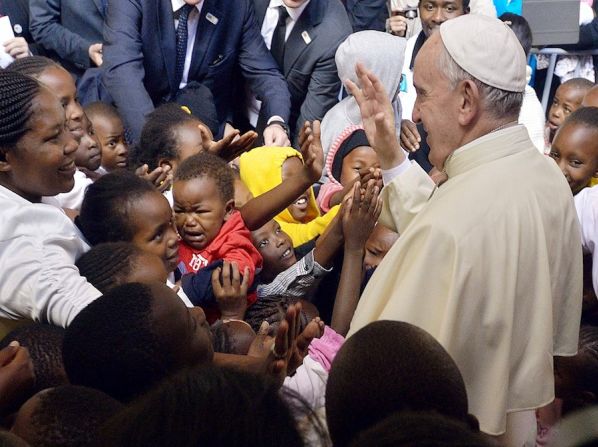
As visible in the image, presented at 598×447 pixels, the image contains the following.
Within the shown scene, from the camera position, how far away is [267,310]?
Result: 11.9ft

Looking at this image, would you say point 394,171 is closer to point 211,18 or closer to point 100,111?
point 100,111

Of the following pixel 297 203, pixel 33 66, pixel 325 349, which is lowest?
pixel 297 203

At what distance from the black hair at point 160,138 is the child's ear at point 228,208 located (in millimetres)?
527

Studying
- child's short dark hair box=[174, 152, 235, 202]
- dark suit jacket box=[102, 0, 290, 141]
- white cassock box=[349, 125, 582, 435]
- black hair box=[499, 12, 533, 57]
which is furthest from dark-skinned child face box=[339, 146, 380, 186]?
black hair box=[499, 12, 533, 57]

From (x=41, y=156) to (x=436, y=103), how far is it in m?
1.17

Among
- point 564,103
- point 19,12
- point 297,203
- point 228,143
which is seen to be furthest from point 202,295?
point 564,103

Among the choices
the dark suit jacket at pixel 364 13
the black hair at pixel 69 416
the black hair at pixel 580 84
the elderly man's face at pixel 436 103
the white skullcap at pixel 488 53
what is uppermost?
the white skullcap at pixel 488 53

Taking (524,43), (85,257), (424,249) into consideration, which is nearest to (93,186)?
(85,257)

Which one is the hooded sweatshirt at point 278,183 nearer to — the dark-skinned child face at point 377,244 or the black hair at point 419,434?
the dark-skinned child face at point 377,244

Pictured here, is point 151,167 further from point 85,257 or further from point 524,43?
point 524,43

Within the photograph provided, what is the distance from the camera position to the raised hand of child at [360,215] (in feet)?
11.7

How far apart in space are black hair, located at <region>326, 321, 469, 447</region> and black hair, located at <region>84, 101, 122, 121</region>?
9.78 ft

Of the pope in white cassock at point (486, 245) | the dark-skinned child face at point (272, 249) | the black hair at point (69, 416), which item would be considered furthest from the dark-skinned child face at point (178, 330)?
the dark-skinned child face at point (272, 249)

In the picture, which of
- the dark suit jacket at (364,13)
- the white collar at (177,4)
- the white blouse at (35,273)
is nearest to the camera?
the white blouse at (35,273)
